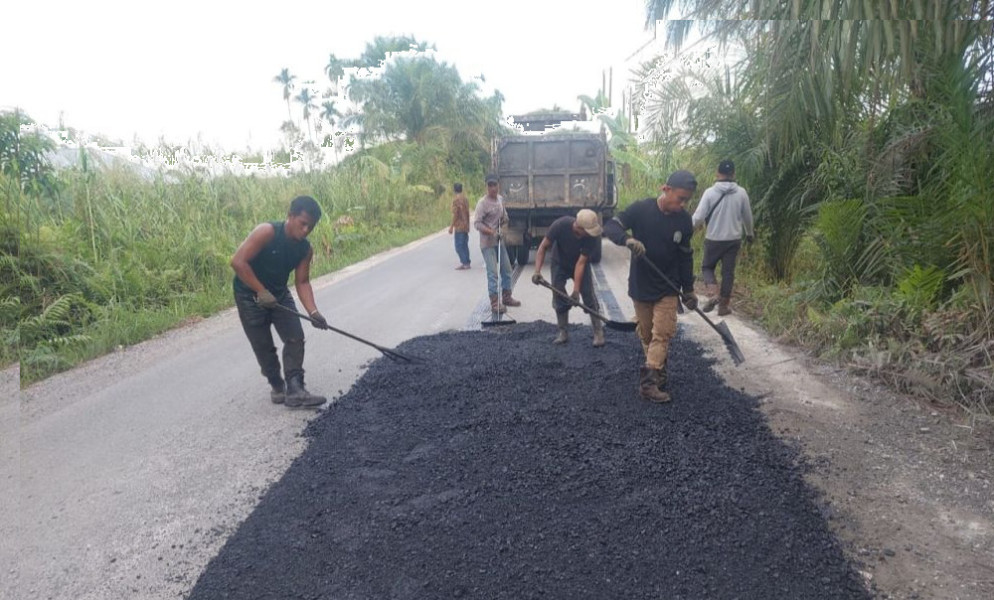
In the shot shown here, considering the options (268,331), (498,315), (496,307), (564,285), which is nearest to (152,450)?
(268,331)

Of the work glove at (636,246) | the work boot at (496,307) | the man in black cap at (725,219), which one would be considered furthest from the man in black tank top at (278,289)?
the man in black cap at (725,219)

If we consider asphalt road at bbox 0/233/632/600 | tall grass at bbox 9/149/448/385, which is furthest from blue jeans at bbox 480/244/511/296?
tall grass at bbox 9/149/448/385

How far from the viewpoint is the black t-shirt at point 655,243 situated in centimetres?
494

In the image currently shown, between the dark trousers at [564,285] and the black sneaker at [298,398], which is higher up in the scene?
the dark trousers at [564,285]

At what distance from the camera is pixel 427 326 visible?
26.3 feet

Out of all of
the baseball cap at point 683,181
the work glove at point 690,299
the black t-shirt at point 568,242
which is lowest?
the work glove at point 690,299

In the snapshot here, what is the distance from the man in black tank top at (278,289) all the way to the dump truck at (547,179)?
695 centimetres

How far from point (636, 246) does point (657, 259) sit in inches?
10.1

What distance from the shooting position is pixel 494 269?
8242mm

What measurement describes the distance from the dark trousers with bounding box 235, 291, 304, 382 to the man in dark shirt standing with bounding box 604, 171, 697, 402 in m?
2.47

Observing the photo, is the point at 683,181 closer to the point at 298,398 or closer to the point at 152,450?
the point at 298,398

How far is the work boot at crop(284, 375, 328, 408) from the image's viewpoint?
5.24 meters

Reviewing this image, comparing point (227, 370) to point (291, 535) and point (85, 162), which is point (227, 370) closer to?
point (291, 535)

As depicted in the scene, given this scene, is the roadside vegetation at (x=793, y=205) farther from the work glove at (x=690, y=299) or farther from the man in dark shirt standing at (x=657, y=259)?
the work glove at (x=690, y=299)
